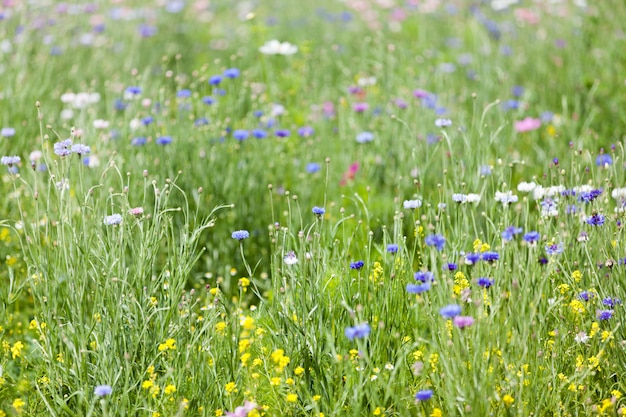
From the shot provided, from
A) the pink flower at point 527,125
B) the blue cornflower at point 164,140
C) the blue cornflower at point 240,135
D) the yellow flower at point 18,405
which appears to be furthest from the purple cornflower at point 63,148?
the pink flower at point 527,125

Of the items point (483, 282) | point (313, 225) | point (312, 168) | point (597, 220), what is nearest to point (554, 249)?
point (597, 220)

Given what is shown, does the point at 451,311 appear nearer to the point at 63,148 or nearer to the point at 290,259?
the point at 290,259

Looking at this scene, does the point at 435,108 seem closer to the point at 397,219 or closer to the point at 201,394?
the point at 397,219

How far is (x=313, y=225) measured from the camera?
254 cm

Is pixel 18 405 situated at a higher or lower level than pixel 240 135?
lower

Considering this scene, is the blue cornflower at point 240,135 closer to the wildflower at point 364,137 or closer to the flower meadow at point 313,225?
the flower meadow at point 313,225

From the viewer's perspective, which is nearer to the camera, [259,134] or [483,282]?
[483,282]

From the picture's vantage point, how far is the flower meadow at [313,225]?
2238 mm

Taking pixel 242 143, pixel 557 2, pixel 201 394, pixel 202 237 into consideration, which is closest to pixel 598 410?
pixel 201 394

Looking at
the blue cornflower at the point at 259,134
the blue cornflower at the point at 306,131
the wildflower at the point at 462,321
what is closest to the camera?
the wildflower at the point at 462,321

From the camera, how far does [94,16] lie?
6633 mm

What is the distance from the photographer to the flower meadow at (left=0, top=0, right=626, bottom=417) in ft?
7.34

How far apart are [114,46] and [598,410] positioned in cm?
483

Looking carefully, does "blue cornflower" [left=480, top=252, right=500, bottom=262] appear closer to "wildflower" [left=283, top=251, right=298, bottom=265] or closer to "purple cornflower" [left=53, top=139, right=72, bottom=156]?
"wildflower" [left=283, top=251, right=298, bottom=265]
